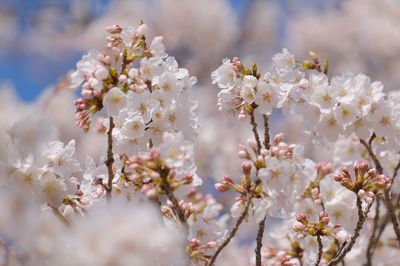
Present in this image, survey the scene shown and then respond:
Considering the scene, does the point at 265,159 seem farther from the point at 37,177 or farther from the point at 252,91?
the point at 37,177

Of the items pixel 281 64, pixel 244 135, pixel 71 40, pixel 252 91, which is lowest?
pixel 252 91

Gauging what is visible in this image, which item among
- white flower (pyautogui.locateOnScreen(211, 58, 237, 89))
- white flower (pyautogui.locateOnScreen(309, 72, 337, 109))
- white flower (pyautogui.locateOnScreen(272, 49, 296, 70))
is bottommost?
white flower (pyautogui.locateOnScreen(309, 72, 337, 109))

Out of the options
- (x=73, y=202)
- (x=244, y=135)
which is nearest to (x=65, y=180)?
(x=73, y=202)

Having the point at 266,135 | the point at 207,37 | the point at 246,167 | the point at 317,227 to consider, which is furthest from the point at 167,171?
the point at 207,37

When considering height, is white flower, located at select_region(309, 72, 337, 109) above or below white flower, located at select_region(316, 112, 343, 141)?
above

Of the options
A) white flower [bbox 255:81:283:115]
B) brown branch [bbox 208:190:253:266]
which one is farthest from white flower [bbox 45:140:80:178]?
white flower [bbox 255:81:283:115]

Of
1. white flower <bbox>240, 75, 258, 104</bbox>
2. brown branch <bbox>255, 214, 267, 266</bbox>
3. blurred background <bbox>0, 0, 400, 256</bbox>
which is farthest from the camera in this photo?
blurred background <bbox>0, 0, 400, 256</bbox>

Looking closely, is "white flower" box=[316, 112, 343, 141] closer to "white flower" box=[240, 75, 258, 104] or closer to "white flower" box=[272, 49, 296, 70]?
"white flower" box=[272, 49, 296, 70]
